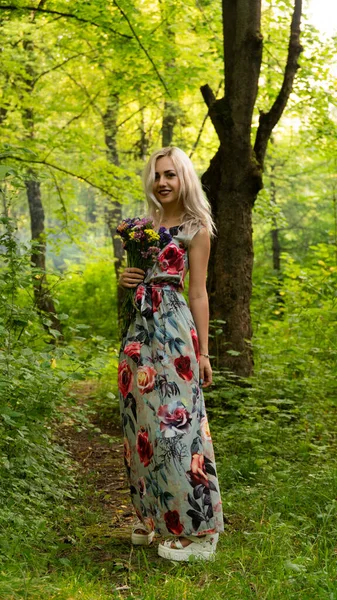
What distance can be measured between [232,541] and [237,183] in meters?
4.07

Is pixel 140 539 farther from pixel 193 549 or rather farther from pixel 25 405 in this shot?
pixel 25 405

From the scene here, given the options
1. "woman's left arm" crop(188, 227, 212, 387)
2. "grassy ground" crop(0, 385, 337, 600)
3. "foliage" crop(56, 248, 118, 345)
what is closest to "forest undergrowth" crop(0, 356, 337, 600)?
"grassy ground" crop(0, 385, 337, 600)

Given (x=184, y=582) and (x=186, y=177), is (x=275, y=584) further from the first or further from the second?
(x=186, y=177)

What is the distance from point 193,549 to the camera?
3576mm

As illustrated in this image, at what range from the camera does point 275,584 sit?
2969 millimetres

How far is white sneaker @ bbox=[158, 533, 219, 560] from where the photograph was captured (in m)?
3.53

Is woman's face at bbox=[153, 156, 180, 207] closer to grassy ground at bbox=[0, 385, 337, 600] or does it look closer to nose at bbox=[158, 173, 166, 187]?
nose at bbox=[158, 173, 166, 187]

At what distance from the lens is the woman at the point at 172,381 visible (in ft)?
11.8

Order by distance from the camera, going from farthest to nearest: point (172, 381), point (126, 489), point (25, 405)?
point (126, 489), point (25, 405), point (172, 381)

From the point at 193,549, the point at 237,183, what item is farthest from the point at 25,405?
the point at 237,183

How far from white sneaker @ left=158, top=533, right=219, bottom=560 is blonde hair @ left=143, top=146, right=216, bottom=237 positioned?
1.64 metres

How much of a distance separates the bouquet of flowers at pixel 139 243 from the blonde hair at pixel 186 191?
0.17 meters

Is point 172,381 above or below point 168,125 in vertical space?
below

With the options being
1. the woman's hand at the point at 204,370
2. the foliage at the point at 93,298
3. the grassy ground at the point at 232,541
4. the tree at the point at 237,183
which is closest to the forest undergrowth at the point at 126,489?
the grassy ground at the point at 232,541
